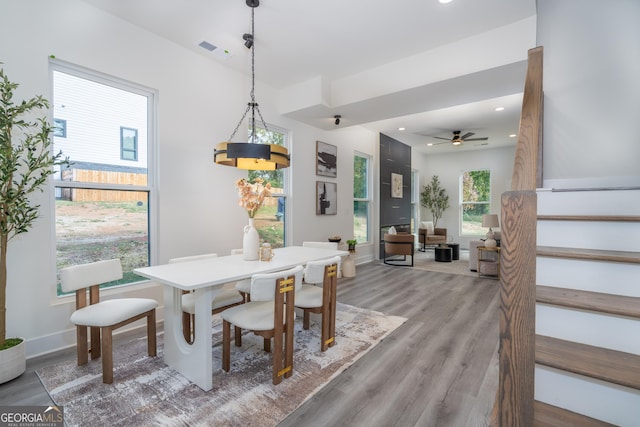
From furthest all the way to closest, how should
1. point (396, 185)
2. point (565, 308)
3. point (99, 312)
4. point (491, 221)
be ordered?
point (396, 185) < point (491, 221) < point (99, 312) < point (565, 308)

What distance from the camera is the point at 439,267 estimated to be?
20.9 ft

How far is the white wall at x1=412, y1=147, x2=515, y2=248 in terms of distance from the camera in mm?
8836

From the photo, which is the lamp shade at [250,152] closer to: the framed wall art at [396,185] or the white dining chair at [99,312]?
the white dining chair at [99,312]

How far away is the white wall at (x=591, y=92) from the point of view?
7.90 feet

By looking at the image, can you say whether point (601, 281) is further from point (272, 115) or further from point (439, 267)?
point (439, 267)

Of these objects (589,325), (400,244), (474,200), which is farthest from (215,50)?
(474,200)

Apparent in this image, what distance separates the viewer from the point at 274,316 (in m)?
2.03

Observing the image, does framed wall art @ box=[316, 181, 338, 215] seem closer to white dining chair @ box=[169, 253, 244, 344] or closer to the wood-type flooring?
the wood-type flooring

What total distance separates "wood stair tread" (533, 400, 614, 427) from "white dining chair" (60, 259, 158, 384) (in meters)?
2.55

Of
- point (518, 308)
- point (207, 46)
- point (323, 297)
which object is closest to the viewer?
point (518, 308)

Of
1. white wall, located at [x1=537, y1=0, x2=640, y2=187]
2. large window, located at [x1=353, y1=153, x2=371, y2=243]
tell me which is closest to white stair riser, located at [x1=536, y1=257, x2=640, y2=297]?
Answer: white wall, located at [x1=537, y1=0, x2=640, y2=187]

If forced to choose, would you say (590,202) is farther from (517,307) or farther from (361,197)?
(361,197)

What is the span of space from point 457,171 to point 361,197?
472cm

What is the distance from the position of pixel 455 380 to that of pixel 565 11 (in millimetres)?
3449
